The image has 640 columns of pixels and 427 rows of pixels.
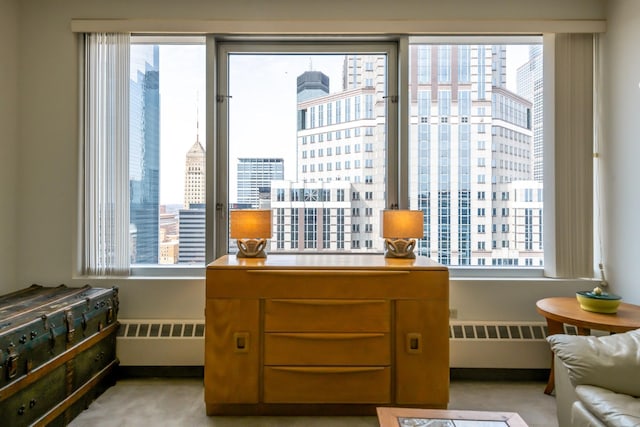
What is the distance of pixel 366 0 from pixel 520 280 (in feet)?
7.84

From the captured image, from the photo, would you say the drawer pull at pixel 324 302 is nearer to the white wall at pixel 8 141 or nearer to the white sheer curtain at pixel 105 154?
A: the white sheer curtain at pixel 105 154

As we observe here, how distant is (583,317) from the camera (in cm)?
204

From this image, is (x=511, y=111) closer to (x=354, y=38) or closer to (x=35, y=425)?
(x=354, y=38)

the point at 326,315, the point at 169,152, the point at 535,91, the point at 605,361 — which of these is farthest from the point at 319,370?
the point at 535,91

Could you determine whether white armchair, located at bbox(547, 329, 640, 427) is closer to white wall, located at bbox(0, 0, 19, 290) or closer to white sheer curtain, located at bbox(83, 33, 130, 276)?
white sheer curtain, located at bbox(83, 33, 130, 276)

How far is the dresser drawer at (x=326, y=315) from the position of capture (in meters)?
2.10

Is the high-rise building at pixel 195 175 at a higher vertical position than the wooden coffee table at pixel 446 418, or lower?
higher

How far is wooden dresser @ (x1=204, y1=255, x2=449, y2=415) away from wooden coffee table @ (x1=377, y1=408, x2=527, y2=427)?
64cm

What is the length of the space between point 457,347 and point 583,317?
2.82ft

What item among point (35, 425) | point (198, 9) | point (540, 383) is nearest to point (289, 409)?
point (35, 425)

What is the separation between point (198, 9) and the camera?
104 inches

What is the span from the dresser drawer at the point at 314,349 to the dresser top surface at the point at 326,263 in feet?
1.31

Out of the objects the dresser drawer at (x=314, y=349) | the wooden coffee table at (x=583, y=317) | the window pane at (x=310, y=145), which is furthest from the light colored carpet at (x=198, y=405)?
the window pane at (x=310, y=145)

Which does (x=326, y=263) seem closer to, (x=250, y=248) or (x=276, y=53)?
(x=250, y=248)
